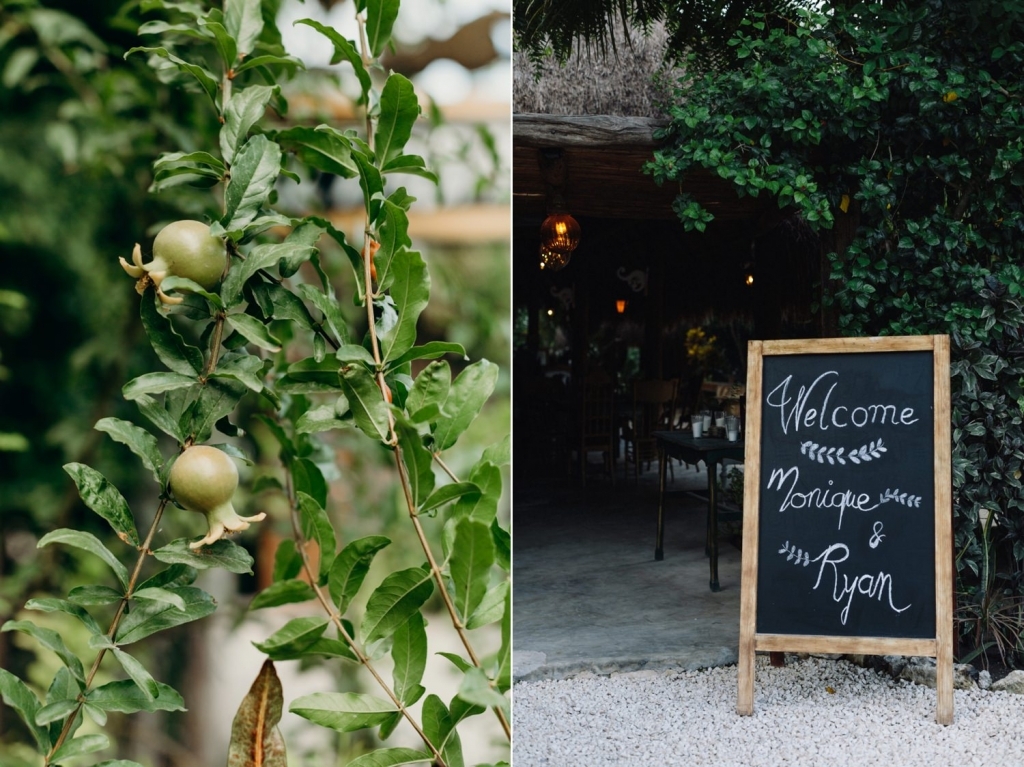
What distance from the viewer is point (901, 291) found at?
317 centimetres

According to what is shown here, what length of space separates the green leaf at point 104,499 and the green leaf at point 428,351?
21 cm

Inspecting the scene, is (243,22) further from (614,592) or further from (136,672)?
(614,592)

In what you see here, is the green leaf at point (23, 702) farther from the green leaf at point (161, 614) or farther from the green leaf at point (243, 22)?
the green leaf at point (243, 22)

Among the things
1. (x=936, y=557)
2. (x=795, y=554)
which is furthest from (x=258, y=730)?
(x=936, y=557)

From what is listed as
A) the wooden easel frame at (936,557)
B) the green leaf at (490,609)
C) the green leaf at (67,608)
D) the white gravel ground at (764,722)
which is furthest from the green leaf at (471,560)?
the wooden easel frame at (936,557)

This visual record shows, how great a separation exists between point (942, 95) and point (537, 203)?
2459 mm

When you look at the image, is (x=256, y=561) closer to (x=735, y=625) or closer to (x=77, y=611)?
(x=77, y=611)

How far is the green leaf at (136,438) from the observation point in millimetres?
542

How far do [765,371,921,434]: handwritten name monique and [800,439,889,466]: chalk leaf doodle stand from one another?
0.21ft

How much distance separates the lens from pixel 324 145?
1.97 feet

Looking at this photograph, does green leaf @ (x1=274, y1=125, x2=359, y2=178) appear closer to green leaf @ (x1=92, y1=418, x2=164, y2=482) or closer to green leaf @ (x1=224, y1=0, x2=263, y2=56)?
green leaf @ (x1=224, y1=0, x2=263, y2=56)

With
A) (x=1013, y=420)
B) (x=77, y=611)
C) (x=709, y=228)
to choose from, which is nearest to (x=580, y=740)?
(x=1013, y=420)

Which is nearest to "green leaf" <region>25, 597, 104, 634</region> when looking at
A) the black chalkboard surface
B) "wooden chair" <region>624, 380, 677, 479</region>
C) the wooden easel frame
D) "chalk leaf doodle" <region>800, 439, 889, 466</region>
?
the wooden easel frame

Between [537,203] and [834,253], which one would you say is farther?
[537,203]
